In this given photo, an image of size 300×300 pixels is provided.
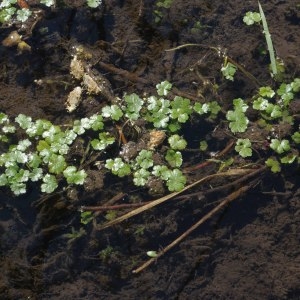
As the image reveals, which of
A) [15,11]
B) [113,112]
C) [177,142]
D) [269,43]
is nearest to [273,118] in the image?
[269,43]

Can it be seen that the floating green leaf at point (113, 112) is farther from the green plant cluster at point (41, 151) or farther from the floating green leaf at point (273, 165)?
the floating green leaf at point (273, 165)

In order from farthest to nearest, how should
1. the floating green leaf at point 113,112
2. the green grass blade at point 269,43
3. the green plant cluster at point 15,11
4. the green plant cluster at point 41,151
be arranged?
the green plant cluster at point 15,11 < the green grass blade at point 269,43 < the floating green leaf at point 113,112 < the green plant cluster at point 41,151

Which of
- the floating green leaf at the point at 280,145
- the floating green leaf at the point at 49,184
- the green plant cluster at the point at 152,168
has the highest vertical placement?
the floating green leaf at the point at 49,184

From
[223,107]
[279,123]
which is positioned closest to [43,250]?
[223,107]

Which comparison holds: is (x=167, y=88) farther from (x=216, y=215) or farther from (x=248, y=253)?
(x=248, y=253)

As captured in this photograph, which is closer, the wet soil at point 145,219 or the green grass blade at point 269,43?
the wet soil at point 145,219

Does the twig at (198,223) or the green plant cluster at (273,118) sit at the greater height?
the green plant cluster at (273,118)

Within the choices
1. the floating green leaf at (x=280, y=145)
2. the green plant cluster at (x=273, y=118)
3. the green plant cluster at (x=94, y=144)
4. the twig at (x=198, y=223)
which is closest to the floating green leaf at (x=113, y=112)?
the green plant cluster at (x=94, y=144)

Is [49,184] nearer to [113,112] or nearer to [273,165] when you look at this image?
[113,112]

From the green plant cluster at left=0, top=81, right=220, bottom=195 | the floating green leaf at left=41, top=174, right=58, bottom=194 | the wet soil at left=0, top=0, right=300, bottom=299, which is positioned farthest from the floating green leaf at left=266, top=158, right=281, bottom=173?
the floating green leaf at left=41, top=174, right=58, bottom=194
